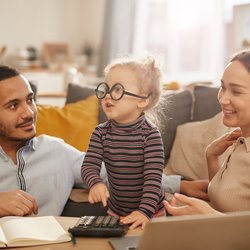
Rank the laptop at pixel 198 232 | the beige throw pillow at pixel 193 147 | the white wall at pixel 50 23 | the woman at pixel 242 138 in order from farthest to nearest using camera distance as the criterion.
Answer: the white wall at pixel 50 23, the beige throw pillow at pixel 193 147, the woman at pixel 242 138, the laptop at pixel 198 232

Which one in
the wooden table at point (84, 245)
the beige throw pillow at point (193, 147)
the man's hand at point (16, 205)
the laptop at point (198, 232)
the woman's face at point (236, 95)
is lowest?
the beige throw pillow at point (193, 147)

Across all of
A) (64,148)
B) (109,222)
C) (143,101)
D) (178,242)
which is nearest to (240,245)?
(178,242)

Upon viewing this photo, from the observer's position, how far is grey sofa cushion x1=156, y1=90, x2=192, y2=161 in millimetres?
2596

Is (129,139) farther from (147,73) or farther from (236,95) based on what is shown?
(236,95)

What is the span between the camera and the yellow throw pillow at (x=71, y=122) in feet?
8.17

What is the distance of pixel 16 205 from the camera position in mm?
1492

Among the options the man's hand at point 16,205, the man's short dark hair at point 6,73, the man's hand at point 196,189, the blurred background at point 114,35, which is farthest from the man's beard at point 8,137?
the blurred background at point 114,35

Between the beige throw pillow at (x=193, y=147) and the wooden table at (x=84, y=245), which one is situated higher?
the wooden table at (x=84, y=245)

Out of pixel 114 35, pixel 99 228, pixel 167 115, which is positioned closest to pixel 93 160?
pixel 99 228

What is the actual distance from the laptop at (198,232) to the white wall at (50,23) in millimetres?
5096

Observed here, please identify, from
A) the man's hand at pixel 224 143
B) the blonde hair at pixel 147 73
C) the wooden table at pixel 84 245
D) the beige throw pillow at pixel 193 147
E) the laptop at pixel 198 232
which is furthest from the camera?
the beige throw pillow at pixel 193 147

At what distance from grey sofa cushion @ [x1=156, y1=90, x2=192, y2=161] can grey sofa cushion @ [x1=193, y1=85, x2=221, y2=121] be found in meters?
0.04

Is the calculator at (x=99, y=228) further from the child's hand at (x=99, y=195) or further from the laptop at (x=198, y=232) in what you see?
the laptop at (x=198, y=232)

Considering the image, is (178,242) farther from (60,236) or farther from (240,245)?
(60,236)
